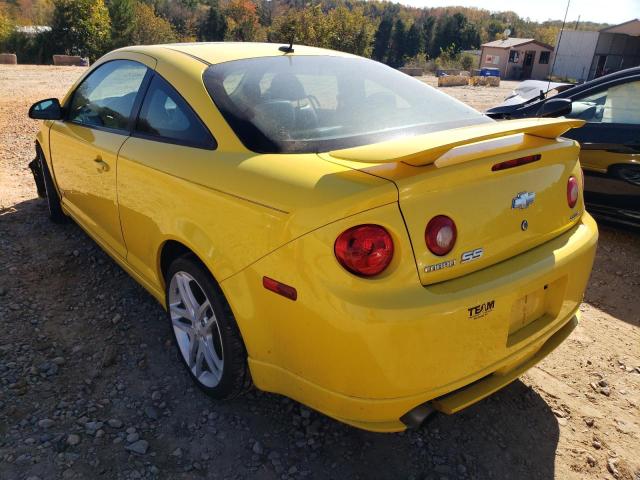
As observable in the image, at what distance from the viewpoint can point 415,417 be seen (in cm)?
174

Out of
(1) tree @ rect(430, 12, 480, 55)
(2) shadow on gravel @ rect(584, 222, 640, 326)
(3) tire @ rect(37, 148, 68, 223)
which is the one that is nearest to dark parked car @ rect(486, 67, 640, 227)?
(2) shadow on gravel @ rect(584, 222, 640, 326)

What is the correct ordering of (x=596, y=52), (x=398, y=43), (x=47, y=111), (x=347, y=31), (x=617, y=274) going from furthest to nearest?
(x=398, y=43)
(x=347, y=31)
(x=596, y=52)
(x=617, y=274)
(x=47, y=111)

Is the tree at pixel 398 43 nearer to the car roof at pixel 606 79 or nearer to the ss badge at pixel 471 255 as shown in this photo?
the car roof at pixel 606 79

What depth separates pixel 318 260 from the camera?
162cm

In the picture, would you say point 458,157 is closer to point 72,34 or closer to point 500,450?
point 500,450

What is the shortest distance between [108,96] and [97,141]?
39 centimetres

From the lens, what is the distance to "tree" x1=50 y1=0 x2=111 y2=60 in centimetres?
4544

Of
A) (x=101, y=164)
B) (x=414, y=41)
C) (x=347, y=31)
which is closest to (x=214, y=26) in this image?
(x=347, y=31)

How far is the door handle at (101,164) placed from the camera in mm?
2833

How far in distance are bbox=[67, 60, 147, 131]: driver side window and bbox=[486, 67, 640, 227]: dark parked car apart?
3085 mm

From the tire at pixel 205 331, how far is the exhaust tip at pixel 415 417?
0.74m

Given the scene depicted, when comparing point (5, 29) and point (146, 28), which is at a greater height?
point (146, 28)

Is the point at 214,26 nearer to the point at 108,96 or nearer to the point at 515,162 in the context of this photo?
the point at 108,96

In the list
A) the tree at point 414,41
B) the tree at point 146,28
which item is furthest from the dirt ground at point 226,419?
the tree at point 414,41
